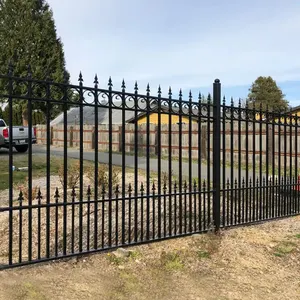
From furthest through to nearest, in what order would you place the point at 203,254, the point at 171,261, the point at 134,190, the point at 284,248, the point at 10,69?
the point at 134,190 → the point at 284,248 → the point at 203,254 → the point at 171,261 → the point at 10,69

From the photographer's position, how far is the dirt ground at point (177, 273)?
344 centimetres

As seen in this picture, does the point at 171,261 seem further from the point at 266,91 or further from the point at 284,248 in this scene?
the point at 266,91

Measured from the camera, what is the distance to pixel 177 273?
156 inches

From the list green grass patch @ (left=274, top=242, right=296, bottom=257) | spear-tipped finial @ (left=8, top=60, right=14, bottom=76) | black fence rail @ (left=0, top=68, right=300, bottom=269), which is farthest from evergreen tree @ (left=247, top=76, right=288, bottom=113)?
spear-tipped finial @ (left=8, top=60, right=14, bottom=76)

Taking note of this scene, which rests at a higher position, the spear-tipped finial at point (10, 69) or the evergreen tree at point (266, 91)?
the evergreen tree at point (266, 91)

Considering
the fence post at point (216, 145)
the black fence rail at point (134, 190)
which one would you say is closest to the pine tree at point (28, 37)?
the black fence rail at point (134, 190)

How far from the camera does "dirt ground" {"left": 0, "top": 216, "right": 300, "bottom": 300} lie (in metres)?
3.44

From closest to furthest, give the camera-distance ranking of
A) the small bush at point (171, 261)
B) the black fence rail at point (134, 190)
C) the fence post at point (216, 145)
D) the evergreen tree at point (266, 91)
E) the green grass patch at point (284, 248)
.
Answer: the black fence rail at point (134, 190) → the small bush at point (171, 261) → the green grass patch at point (284, 248) → the fence post at point (216, 145) → the evergreen tree at point (266, 91)

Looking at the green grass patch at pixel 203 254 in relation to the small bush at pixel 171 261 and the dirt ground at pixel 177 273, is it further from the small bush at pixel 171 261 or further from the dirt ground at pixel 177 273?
the small bush at pixel 171 261

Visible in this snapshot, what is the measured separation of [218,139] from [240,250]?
155 centimetres

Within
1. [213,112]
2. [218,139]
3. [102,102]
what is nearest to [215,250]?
[218,139]

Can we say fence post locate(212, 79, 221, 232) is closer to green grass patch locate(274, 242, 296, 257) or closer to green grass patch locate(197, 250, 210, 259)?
green grass patch locate(197, 250, 210, 259)

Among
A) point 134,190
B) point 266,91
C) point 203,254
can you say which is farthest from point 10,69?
point 266,91

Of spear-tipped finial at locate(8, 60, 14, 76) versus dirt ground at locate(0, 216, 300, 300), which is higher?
spear-tipped finial at locate(8, 60, 14, 76)
